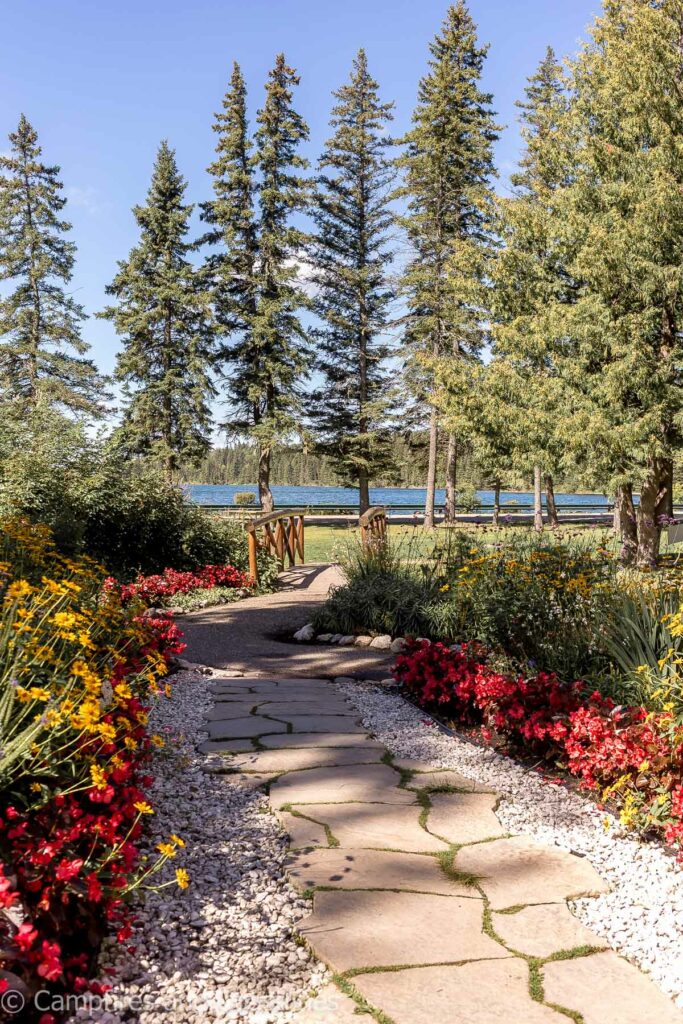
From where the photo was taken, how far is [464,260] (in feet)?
54.2

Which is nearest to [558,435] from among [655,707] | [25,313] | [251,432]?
[655,707]

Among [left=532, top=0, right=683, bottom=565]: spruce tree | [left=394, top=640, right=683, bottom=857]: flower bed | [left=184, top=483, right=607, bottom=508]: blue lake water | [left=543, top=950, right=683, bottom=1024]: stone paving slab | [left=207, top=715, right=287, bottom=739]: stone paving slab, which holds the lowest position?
[left=543, top=950, right=683, bottom=1024]: stone paving slab

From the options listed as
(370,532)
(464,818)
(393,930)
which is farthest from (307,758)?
(370,532)

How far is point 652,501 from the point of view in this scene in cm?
1276

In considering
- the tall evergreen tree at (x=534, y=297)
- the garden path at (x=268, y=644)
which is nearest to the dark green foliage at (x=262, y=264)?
the tall evergreen tree at (x=534, y=297)

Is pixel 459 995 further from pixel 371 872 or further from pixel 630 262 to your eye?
pixel 630 262

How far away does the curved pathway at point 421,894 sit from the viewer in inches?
68.1

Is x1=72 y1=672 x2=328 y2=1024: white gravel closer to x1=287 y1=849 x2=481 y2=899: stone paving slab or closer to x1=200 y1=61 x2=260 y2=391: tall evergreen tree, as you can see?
x1=287 y1=849 x2=481 y2=899: stone paving slab

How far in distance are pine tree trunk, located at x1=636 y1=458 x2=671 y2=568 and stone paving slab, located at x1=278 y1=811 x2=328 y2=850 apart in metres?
8.96

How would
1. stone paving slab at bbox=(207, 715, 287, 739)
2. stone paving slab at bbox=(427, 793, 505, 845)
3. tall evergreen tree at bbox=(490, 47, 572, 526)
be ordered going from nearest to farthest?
stone paving slab at bbox=(427, 793, 505, 845) < stone paving slab at bbox=(207, 715, 287, 739) < tall evergreen tree at bbox=(490, 47, 572, 526)

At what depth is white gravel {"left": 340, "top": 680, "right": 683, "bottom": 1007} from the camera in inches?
78.3

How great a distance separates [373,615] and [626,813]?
3793mm

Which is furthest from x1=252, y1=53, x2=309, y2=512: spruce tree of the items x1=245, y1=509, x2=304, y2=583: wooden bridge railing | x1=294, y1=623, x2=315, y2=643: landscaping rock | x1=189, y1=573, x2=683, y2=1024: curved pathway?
x1=189, y1=573, x2=683, y2=1024: curved pathway

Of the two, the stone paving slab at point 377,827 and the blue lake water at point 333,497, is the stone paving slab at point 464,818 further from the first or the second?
the blue lake water at point 333,497
